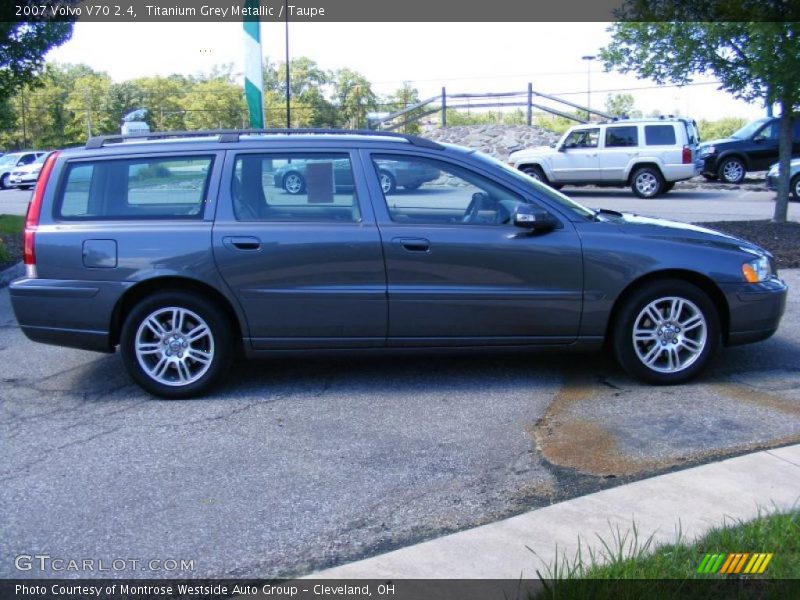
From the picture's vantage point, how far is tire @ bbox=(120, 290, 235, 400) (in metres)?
5.70

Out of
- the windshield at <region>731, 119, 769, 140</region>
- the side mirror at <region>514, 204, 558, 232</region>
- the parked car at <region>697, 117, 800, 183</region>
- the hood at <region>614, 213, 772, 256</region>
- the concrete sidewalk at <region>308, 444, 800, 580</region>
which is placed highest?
the windshield at <region>731, 119, 769, 140</region>

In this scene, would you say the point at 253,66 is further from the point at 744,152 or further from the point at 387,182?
the point at 744,152

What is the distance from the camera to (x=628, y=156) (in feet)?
70.1

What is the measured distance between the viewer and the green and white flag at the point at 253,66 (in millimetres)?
11742

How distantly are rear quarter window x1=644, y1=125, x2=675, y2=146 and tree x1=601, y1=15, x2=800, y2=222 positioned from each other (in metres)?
8.19

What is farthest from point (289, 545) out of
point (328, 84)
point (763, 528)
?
point (328, 84)

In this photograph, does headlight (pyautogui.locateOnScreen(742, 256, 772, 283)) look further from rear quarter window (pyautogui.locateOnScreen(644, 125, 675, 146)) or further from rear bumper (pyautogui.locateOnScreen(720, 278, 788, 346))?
rear quarter window (pyautogui.locateOnScreen(644, 125, 675, 146))

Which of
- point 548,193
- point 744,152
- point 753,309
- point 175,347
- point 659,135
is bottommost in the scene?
point 175,347

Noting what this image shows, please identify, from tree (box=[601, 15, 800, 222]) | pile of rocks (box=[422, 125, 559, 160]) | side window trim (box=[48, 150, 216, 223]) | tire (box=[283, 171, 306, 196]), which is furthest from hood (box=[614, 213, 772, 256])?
pile of rocks (box=[422, 125, 559, 160])

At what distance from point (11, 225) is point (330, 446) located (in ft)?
39.1

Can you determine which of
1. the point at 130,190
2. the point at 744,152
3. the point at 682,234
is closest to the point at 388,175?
the point at 130,190

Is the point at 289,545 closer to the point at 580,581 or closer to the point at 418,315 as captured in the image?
the point at 580,581

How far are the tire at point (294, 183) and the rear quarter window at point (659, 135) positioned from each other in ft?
55.7

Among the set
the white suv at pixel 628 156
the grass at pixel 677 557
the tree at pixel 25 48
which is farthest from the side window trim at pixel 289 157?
the white suv at pixel 628 156
